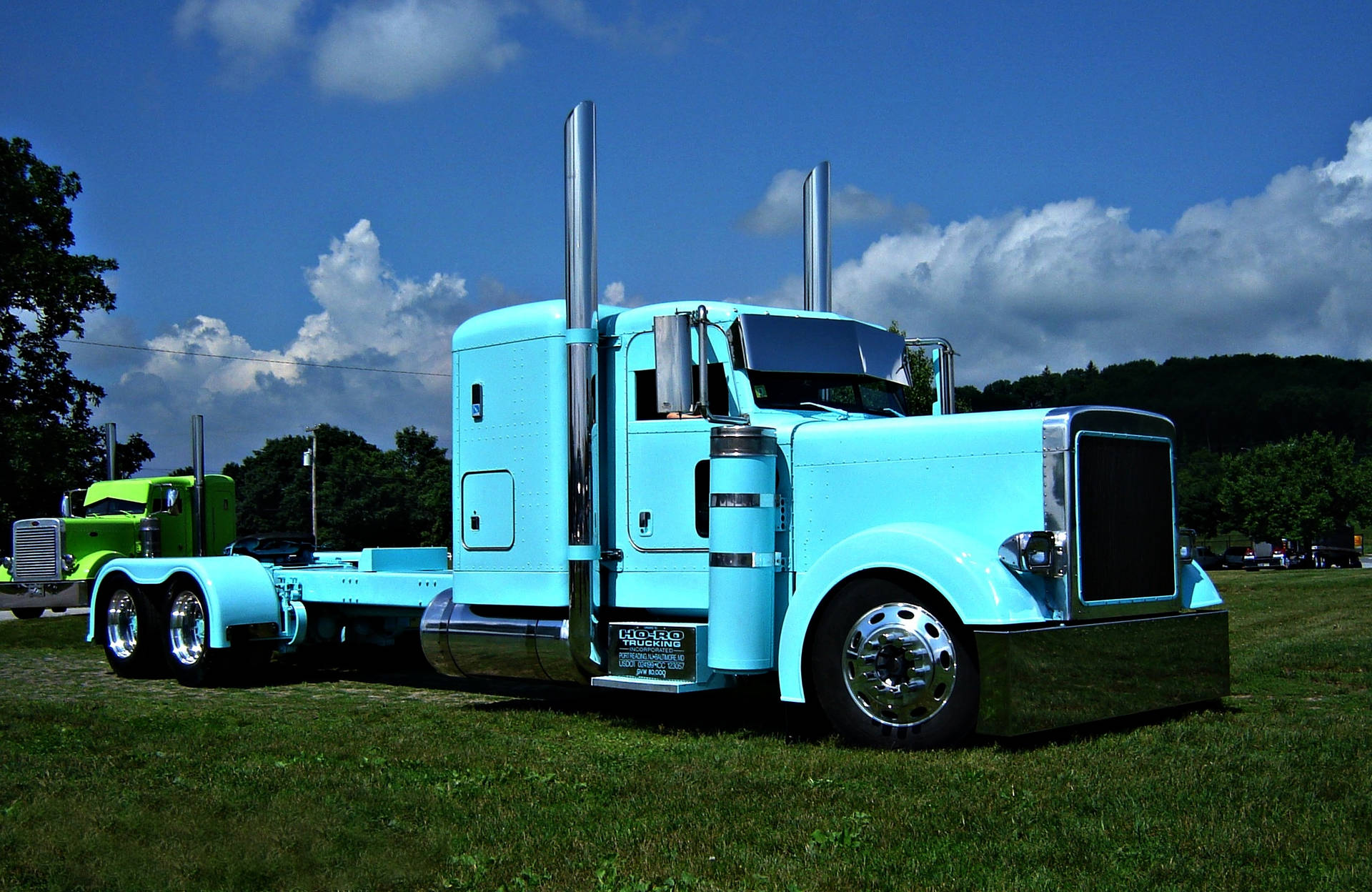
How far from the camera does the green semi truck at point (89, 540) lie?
19938 millimetres

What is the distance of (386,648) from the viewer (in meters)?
13.3

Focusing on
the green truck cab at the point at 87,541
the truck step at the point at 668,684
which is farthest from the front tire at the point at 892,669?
the green truck cab at the point at 87,541

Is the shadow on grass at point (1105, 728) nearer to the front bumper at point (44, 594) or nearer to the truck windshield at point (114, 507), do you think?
the front bumper at point (44, 594)

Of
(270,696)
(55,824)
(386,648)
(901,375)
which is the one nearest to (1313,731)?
(901,375)

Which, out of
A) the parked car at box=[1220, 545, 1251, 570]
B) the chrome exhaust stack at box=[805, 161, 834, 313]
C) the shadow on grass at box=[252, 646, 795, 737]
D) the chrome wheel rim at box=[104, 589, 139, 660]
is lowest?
the parked car at box=[1220, 545, 1251, 570]

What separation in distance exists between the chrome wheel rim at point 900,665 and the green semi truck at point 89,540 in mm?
14800

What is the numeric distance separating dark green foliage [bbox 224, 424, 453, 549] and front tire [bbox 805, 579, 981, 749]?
72690mm

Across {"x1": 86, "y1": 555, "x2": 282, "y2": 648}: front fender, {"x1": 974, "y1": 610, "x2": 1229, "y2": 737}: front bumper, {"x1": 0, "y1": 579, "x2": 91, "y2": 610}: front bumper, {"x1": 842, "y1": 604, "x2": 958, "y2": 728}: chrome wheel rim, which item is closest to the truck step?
{"x1": 842, "y1": 604, "x2": 958, "y2": 728}: chrome wheel rim

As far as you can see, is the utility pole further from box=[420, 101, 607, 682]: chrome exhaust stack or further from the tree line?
box=[420, 101, 607, 682]: chrome exhaust stack

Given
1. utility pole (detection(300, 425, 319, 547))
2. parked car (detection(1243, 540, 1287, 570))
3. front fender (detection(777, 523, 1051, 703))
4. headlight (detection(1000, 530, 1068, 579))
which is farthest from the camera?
parked car (detection(1243, 540, 1287, 570))

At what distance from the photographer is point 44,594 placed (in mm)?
19859

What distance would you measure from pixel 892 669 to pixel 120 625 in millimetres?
8772

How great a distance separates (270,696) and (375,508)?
3057 inches

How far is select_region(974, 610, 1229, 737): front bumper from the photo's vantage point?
22.1 feet
